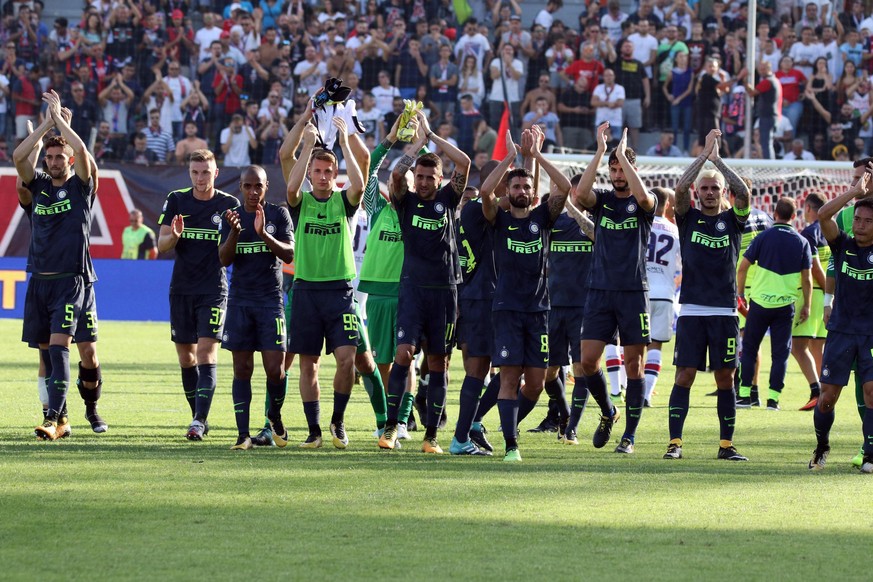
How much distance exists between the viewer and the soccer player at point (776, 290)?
1388cm

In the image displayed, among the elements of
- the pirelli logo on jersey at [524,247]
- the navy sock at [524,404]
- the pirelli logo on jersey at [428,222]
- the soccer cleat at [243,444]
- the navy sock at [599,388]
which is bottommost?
the soccer cleat at [243,444]

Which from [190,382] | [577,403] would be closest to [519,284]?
[577,403]

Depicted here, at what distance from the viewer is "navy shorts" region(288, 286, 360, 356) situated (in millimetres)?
9797

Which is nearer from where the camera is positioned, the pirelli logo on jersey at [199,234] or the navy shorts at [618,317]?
the navy shorts at [618,317]

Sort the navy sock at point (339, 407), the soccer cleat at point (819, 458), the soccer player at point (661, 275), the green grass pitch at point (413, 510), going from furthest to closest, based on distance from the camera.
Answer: the soccer player at point (661, 275) < the navy sock at point (339, 407) < the soccer cleat at point (819, 458) < the green grass pitch at point (413, 510)

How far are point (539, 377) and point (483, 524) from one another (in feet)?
9.57

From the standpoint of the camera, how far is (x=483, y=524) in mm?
6977

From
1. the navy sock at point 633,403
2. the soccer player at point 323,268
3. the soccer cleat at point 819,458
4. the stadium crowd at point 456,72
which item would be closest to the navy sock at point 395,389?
the soccer player at point 323,268

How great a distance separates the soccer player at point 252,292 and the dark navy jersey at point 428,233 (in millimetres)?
862

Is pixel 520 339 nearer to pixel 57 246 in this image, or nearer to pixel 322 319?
pixel 322 319

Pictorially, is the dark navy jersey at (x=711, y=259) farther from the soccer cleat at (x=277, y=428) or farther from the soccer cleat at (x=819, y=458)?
the soccer cleat at (x=277, y=428)

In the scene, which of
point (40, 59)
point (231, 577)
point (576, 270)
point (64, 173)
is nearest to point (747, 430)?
point (576, 270)

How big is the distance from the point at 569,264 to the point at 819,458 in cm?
280

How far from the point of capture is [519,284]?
963cm
